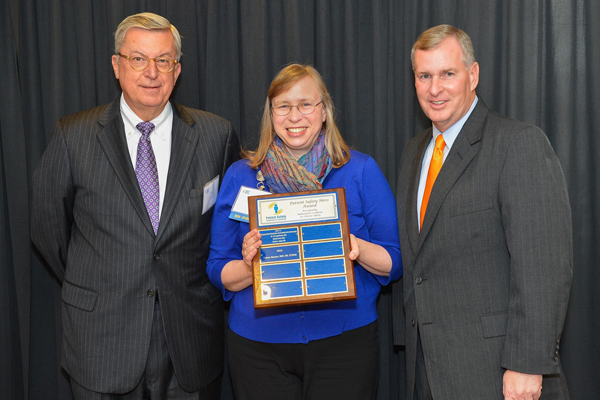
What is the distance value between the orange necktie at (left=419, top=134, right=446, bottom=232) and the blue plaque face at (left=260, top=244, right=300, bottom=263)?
549mm

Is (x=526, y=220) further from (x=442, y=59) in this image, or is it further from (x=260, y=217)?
(x=260, y=217)

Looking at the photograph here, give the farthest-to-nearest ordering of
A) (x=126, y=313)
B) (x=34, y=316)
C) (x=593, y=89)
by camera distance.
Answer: (x=34, y=316) < (x=593, y=89) < (x=126, y=313)

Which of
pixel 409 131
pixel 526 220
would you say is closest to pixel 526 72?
pixel 409 131

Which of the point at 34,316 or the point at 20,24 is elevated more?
the point at 20,24

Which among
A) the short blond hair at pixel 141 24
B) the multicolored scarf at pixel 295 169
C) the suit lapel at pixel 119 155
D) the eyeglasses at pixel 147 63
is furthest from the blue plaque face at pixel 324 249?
the short blond hair at pixel 141 24

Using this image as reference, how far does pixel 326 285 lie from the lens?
206 cm

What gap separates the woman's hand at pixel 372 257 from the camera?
2158 mm

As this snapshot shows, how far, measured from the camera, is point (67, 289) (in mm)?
2494

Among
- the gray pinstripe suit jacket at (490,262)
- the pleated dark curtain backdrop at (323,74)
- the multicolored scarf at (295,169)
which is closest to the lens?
the gray pinstripe suit jacket at (490,262)

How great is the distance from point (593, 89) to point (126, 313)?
2688 mm

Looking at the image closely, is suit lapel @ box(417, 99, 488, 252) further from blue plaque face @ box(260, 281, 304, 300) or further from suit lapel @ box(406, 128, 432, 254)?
blue plaque face @ box(260, 281, 304, 300)

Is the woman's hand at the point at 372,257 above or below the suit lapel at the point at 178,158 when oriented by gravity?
below

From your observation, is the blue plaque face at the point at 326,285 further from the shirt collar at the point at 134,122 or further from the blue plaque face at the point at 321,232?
the shirt collar at the point at 134,122

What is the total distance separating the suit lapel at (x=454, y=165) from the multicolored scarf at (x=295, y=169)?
1.60 feet
